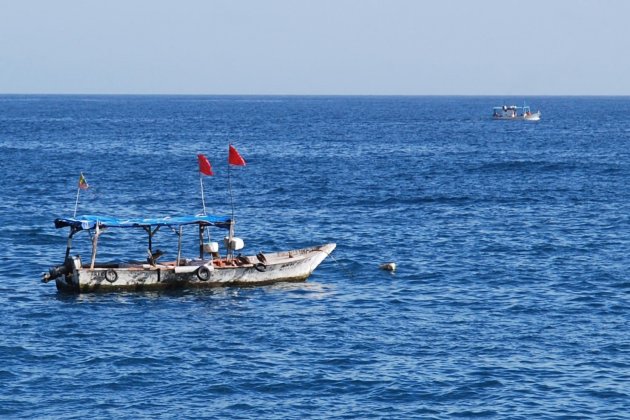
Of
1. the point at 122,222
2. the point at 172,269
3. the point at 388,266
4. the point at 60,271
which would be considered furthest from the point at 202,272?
the point at 388,266

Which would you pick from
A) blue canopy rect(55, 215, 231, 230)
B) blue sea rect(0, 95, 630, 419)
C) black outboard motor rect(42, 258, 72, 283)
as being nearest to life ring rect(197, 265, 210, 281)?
blue sea rect(0, 95, 630, 419)

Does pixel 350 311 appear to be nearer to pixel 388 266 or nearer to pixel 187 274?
pixel 187 274

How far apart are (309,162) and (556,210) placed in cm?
4064

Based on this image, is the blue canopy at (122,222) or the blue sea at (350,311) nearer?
the blue sea at (350,311)

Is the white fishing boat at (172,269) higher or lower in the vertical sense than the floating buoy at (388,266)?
higher

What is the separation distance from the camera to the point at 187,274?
4641cm

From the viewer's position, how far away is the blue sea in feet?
106

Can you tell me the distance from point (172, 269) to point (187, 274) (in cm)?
67

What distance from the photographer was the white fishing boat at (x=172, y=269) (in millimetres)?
45625

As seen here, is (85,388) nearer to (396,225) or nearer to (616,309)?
(616,309)

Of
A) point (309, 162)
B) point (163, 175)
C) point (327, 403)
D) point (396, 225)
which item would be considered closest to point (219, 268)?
point (327, 403)

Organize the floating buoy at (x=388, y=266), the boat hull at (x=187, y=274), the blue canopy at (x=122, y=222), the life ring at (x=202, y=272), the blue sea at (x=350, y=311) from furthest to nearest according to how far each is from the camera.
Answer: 1. the floating buoy at (x=388, y=266)
2. the life ring at (x=202, y=272)
3. the blue canopy at (x=122, y=222)
4. the boat hull at (x=187, y=274)
5. the blue sea at (x=350, y=311)

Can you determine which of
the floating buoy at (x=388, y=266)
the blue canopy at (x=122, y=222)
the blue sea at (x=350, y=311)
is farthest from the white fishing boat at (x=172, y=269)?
the floating buoy at (x=388, y=266)

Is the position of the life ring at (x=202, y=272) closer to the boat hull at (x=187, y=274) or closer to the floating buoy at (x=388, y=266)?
the boat hull at (x=187, y=274)
